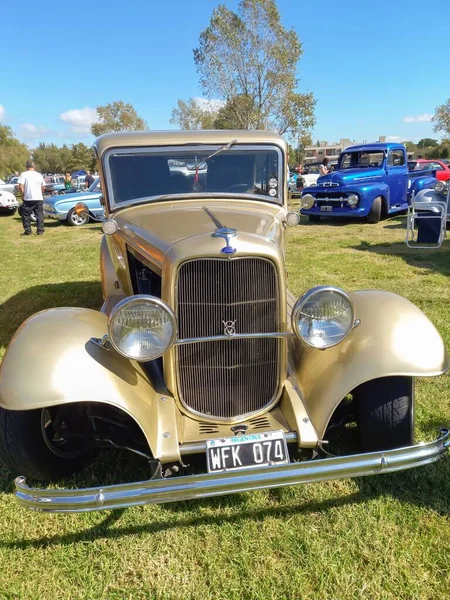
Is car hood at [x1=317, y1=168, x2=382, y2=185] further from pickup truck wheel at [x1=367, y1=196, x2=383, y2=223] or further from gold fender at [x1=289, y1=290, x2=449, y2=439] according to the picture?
gold fender at [x1=289, y1=290, x2=449, y2=439]

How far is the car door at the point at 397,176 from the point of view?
11.9 m

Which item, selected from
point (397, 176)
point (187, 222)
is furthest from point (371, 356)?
point (397, 176)

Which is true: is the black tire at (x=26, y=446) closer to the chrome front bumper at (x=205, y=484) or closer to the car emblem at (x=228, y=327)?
the chrome front bumper at (x=205, y=484)

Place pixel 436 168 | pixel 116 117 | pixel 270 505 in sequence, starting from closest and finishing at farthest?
pixel 270 505, pixel 436 168, pixel 116 117

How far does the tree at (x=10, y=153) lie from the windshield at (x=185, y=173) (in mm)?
49029

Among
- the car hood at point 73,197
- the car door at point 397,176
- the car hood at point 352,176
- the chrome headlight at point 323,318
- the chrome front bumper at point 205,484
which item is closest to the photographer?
the chrome front bumper at point 205,484

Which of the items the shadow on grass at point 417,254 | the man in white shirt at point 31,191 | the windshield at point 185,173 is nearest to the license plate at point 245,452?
the windshield at point 185,173

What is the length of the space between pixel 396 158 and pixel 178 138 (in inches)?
405

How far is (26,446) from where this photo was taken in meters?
2.29

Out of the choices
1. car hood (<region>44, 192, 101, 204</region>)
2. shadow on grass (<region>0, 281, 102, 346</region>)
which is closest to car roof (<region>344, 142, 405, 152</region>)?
car hood (<region>44, 192, 101, 204</region>)

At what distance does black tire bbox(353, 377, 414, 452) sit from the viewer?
2361mm

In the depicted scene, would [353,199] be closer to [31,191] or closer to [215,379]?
[31,191]

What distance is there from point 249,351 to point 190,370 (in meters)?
0.34

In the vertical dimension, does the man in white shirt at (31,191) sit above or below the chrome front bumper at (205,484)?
above
